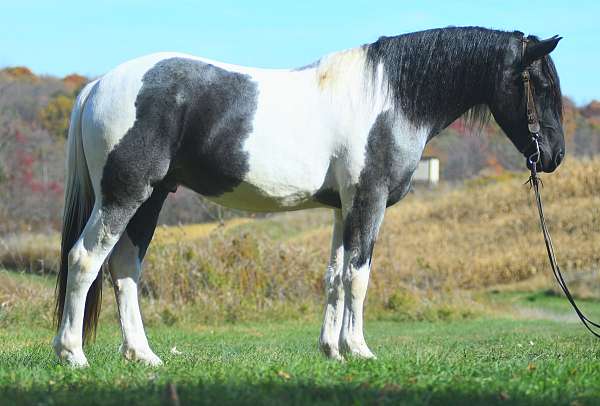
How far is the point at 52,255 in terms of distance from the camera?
21.1 meters

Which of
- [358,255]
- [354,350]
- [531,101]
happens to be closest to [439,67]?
[531,101]

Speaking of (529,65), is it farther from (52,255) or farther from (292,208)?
(52,255)

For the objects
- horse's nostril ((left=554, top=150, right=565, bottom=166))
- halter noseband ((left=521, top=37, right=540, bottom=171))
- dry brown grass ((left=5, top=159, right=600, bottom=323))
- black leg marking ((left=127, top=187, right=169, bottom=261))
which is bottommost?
dry brown grass ((left=5, top=159, right=600, bottom=323))

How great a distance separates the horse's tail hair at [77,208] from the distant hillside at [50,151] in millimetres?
16922

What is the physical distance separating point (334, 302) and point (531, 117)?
6.57 feet

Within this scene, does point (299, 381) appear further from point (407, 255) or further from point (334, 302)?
point (407, 255)

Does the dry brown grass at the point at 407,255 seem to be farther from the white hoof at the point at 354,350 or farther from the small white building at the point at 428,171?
the white hoof at the point at 354,350

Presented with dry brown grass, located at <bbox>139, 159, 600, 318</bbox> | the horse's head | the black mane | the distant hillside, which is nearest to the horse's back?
the black mane

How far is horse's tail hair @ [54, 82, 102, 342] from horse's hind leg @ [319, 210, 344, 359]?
167cm

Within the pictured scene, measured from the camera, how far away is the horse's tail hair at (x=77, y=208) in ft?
20.2

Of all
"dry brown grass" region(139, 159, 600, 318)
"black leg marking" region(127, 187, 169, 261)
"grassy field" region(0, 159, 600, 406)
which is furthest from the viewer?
"dry brown grass" region(139, 159, 600, 318)

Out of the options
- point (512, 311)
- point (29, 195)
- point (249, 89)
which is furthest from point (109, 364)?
point (29, 195)

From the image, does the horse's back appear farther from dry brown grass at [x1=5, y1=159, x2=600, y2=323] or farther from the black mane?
dry brown grass at [x1=5, y1=159, x2=600, y2=323]

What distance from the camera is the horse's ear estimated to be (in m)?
6.25
